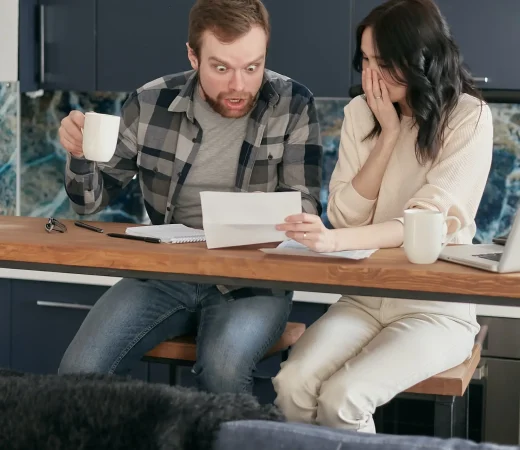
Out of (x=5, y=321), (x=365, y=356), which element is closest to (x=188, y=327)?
(x=365, y=356)

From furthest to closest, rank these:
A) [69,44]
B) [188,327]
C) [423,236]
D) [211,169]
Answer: [69,44] < [211,169] < [188,327] < [423,236]

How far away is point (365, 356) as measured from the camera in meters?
2.09

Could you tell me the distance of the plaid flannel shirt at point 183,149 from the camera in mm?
2553

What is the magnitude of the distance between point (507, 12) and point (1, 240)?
78.7 inches

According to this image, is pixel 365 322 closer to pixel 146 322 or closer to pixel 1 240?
pixel 146 322

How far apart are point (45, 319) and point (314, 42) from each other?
1.41 m

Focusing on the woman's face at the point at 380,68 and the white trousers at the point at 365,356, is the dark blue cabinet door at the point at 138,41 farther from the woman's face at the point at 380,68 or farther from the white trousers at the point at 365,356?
the white trousers at the point at 365,356

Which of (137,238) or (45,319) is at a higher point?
(137,238)

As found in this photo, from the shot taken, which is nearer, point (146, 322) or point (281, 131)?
point (146, 322)

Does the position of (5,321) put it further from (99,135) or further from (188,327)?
(99,135)

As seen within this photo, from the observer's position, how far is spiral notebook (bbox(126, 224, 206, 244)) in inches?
82.0

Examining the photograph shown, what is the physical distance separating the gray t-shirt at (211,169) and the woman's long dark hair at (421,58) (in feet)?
1.51

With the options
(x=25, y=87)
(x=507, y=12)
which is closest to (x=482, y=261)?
(x=507, y=12)

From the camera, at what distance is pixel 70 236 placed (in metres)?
2.13
